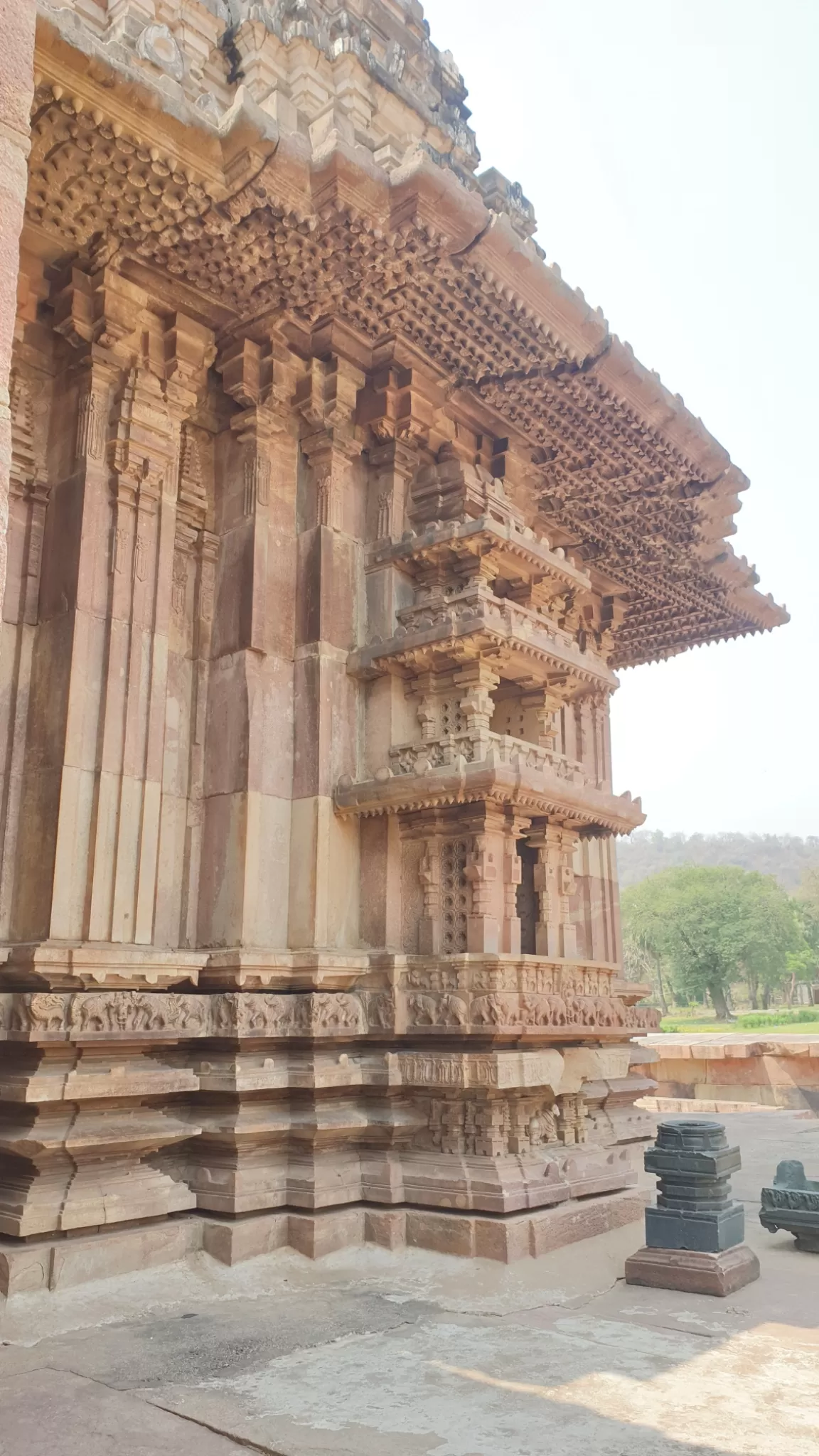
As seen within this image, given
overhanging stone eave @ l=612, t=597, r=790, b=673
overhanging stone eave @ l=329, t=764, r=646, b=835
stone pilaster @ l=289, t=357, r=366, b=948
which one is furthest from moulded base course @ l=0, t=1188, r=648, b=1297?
overhanging stone eave @ l=612, t=597, r=790, b=673

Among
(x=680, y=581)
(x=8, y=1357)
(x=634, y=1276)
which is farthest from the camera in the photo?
(x=680, y=581)

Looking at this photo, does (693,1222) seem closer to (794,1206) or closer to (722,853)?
(794,1206)

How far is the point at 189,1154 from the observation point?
25.2ft

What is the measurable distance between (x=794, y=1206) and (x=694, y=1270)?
1738mm

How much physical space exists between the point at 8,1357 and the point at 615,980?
7.28 m

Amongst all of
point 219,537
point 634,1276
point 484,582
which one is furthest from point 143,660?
point 634,1276

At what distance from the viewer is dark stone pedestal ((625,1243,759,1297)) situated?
21.8 feet

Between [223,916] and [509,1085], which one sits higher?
[223,916]

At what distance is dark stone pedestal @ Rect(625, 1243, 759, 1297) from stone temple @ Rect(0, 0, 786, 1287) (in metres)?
0.89

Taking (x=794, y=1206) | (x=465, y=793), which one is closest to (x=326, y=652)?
(x=465, y=793)

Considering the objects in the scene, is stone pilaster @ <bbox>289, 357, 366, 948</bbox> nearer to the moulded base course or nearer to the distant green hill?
the moulded base course

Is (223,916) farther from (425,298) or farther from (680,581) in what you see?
(680,581)

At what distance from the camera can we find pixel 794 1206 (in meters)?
8.05

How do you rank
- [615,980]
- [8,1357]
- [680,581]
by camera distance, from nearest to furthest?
1. [8,1357]
2. [615,980]
3. [680,581]
